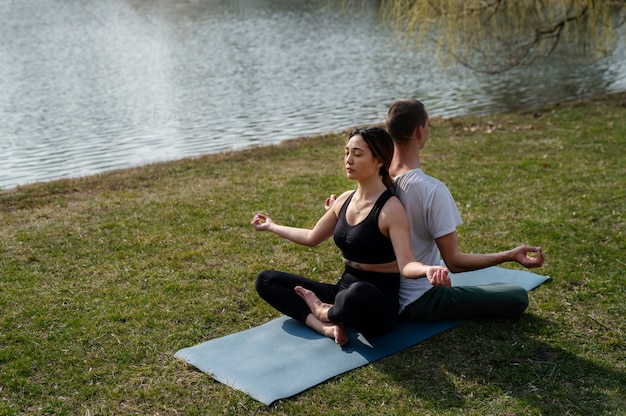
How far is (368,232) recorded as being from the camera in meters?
4.06

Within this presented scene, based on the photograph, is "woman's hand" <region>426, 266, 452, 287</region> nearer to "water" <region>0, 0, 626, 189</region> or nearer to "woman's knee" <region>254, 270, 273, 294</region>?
"woman's knee" <region>254, 270, 273, 294</region>

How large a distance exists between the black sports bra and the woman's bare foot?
0.42m

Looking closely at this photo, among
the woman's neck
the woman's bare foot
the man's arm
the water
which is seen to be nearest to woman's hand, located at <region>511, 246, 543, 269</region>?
the man's arm

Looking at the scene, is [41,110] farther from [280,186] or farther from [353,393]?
[353,393]

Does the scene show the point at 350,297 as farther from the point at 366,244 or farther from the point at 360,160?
the point at 360,160

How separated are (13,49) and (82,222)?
57.8 feet

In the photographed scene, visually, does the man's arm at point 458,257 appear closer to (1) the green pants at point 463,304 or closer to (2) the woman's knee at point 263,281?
(1) the green pants at point 463,304

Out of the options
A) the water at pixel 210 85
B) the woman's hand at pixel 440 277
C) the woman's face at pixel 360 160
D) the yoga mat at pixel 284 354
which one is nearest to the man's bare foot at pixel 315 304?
the yoga mat at pixel 284 354

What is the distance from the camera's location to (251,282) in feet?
17.3

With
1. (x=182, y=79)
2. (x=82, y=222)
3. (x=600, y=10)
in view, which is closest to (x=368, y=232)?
(x=82, y=222)

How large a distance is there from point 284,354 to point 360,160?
1.18m

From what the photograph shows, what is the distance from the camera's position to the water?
1175 cm

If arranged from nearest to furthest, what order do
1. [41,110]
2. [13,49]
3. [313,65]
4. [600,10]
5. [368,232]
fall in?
[368,232] < [600,10] < [41,110] < [313,65] < [13,49]

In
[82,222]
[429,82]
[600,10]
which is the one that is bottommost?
[429,82]
